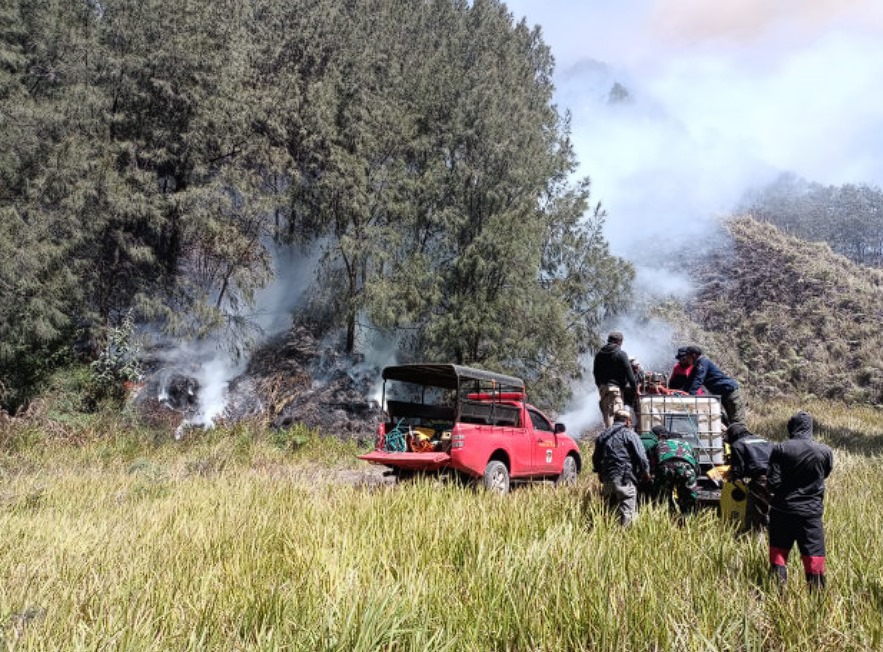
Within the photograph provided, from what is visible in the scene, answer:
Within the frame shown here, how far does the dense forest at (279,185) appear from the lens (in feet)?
52.5

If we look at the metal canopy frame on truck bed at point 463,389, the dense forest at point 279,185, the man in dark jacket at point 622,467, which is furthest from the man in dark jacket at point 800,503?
the dense forest at point 279,185

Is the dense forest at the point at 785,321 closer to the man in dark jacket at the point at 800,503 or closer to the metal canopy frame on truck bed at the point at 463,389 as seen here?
the metal canopy frame on truck bed at the point at 463,389

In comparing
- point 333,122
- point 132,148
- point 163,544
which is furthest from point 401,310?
point 163,544

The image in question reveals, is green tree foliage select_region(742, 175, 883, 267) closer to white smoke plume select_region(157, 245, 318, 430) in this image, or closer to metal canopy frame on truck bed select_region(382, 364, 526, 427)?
white smoke plume select_region(157, 245, 318, 430)

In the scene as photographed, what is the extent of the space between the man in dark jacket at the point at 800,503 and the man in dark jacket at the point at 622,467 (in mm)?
1834

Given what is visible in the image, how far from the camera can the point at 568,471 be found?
11.1 m

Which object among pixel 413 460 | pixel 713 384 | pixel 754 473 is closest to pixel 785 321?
pixel 713 384

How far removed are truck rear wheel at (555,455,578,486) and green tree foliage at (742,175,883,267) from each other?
44.6 meters

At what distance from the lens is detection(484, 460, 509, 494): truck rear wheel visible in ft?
28.2

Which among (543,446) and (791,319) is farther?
(791,319)

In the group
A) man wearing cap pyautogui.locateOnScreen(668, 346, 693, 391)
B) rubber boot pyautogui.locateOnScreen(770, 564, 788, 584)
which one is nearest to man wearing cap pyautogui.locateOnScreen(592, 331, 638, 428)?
man wearing cap pyautogui.locateOnScreen(668, 346, 693, 391)

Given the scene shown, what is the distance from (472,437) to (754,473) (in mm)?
3881

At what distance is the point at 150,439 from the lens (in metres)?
14.2

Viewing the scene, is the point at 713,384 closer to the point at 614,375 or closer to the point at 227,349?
the point at 614,375
